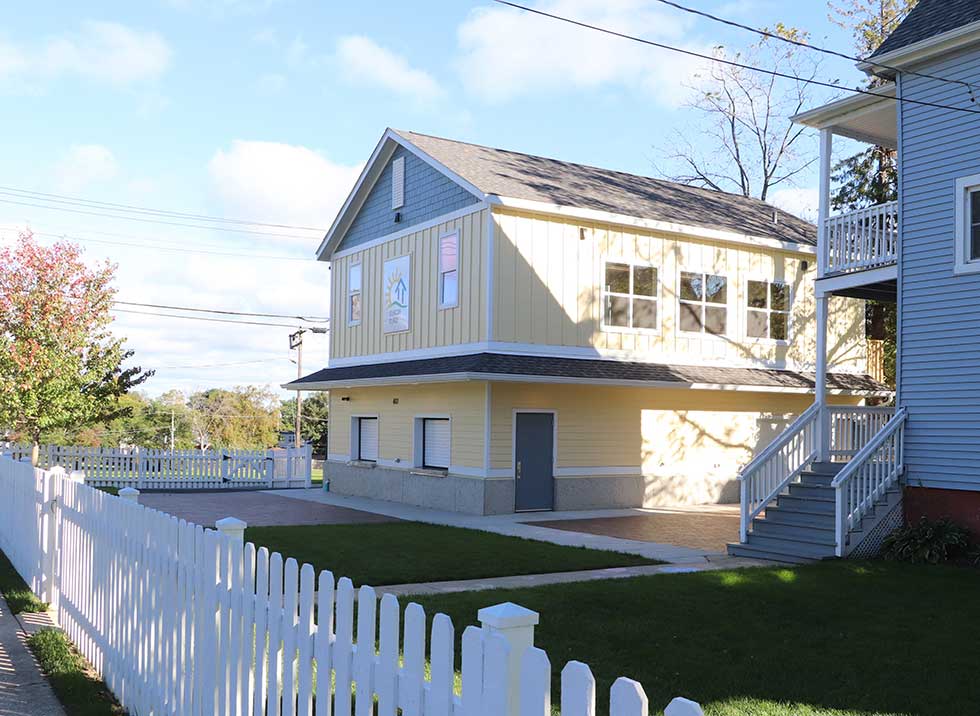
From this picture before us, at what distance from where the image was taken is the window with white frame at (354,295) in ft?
88.7

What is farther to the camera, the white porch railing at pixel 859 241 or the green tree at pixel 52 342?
the green tree at pixel 52 342

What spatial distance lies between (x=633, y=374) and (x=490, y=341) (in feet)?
11.4

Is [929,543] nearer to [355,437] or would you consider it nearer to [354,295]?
[355,437]

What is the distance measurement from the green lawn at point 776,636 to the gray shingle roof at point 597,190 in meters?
12.3

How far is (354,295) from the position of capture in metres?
27.3

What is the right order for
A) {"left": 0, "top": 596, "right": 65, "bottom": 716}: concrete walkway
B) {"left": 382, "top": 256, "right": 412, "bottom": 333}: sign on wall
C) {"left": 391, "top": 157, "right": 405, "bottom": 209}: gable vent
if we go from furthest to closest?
{"left": 391, "top": 157, "right": 405, "bottom": 209}: gable vent, {"left": 382, "top": 256, "right": 412, "bottom": 333}: sign on wall, {"left": 0, "top": 596, "right": 65, "bottom": 716}: concrete walkway

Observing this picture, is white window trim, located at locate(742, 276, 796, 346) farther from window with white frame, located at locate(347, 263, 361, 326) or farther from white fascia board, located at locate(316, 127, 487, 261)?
window with white frame, located at locate(347, 263, 361, 326)

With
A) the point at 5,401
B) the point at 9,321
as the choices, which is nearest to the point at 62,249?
the point at 9,321

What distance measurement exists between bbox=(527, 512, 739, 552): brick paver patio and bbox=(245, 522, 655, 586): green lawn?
Answer: 2317 millimetres

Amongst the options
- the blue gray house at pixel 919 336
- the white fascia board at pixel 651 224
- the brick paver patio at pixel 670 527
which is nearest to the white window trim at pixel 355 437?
the white fascia board at pixel 651 224

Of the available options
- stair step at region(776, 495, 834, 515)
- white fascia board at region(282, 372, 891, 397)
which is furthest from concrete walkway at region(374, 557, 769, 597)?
white fascia board at region(282, 372, 891, 397)

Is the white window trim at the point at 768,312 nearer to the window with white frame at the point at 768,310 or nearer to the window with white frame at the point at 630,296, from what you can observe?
the window with white frame at the point at 768,310

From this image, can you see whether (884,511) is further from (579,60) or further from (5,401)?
(5,401)

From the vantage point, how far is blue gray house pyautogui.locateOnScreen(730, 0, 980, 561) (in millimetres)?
14133
